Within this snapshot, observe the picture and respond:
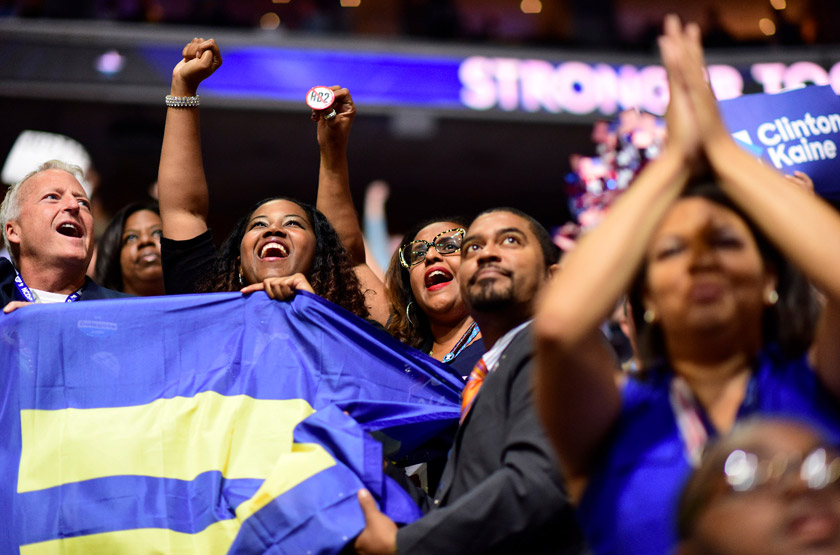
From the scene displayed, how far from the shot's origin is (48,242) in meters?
2.95

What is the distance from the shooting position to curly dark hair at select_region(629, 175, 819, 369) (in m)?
1.48

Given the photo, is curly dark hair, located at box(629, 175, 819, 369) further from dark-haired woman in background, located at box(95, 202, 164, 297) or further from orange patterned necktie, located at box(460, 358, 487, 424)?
dark-haired woman in background, located at box(95, 202, 164, 297)

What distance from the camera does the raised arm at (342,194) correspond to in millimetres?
3174

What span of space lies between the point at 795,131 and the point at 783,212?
1924mm

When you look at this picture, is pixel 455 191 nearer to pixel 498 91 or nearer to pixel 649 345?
pixel 498 91

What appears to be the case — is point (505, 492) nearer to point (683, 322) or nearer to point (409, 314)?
point (683, 322)

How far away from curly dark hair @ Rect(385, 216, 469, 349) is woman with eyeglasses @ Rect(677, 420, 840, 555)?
2.01m

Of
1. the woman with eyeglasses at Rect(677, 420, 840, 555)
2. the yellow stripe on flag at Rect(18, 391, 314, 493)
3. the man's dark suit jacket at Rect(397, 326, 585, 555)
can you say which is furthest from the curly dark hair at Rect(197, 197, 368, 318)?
the woman with eyeglasses at Rect(677, 420, 840, 555)

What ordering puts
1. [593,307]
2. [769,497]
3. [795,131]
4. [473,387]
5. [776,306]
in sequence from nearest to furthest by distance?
[769,497] → [593,307] → [776,306] → [473,387] → [795,131]

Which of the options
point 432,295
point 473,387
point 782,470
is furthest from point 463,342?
point 782,470

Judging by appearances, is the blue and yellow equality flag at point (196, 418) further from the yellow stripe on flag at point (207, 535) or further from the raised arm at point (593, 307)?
the raised arm at point (593, 307)

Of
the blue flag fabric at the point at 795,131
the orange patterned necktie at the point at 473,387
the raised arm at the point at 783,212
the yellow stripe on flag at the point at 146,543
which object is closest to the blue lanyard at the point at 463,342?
the orange patterned necktie at the point at 473,387

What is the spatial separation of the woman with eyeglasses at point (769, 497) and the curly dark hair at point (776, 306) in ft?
1.33

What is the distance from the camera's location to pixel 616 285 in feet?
Answer: 4.50
